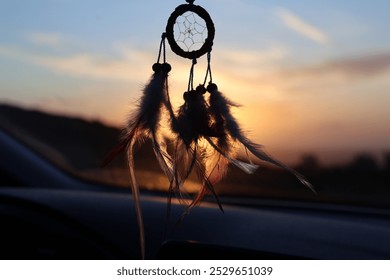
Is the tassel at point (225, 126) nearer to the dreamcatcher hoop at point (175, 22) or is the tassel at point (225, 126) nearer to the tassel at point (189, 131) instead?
the tassel at point (189, 131)

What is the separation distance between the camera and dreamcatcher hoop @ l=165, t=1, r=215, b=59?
198 cm

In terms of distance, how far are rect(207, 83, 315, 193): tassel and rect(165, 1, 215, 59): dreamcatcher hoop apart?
0.42ft

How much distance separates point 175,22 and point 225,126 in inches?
13.6

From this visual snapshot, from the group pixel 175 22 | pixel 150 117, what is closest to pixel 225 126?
pixel 150 117

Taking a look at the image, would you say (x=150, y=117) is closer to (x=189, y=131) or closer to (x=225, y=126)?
(x=189, y=131)

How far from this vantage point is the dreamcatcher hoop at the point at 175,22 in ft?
6.48

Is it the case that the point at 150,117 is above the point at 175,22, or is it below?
below

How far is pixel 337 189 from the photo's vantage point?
14.4 ft

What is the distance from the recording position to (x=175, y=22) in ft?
6.56

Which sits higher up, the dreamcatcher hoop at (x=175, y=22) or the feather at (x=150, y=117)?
the dreamcatcher hoop at (x=175, y=22)

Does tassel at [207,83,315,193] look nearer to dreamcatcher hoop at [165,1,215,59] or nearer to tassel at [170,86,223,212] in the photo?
tassel at [170,86,223,212]

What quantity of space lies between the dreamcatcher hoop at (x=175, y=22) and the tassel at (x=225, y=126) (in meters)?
0.13

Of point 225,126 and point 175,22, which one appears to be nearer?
point 175,22
